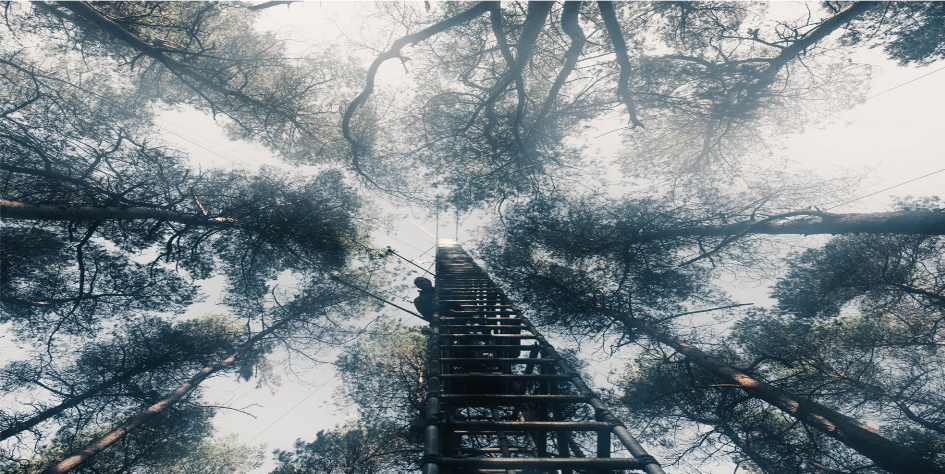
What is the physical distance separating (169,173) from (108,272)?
2590 millimetres

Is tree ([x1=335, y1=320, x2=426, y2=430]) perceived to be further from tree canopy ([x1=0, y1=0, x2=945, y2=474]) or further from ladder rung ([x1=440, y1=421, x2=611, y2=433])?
ladder rung ([x1=440, y1=421, x2=611, y2=433])

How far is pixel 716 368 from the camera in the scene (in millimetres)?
5934

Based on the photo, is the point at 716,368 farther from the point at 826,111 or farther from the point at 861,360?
the point at 826,111

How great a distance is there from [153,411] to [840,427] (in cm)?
1234

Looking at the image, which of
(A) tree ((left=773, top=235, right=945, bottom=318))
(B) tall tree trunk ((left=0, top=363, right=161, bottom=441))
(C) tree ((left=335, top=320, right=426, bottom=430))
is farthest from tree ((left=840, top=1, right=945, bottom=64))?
(B) tall tree trunk ((left=0, top=363, right=161, bottom=441))

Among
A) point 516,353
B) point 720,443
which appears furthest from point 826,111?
point 516,353

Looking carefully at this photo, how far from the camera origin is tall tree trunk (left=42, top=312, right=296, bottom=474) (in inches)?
238

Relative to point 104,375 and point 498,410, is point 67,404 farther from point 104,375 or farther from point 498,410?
point 498,410

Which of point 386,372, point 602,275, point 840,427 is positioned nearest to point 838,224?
point 840,427

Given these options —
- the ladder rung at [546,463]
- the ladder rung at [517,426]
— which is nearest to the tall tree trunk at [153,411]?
the ladder rung at [517,426]

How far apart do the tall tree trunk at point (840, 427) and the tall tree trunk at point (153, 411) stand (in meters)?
11.3

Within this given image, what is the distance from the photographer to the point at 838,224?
19.0 ft

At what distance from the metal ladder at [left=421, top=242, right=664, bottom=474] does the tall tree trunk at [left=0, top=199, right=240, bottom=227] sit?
19.5ft

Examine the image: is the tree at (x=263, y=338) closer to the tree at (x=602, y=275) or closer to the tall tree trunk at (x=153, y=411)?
the tall tree trunk at (x=153, y=411)
